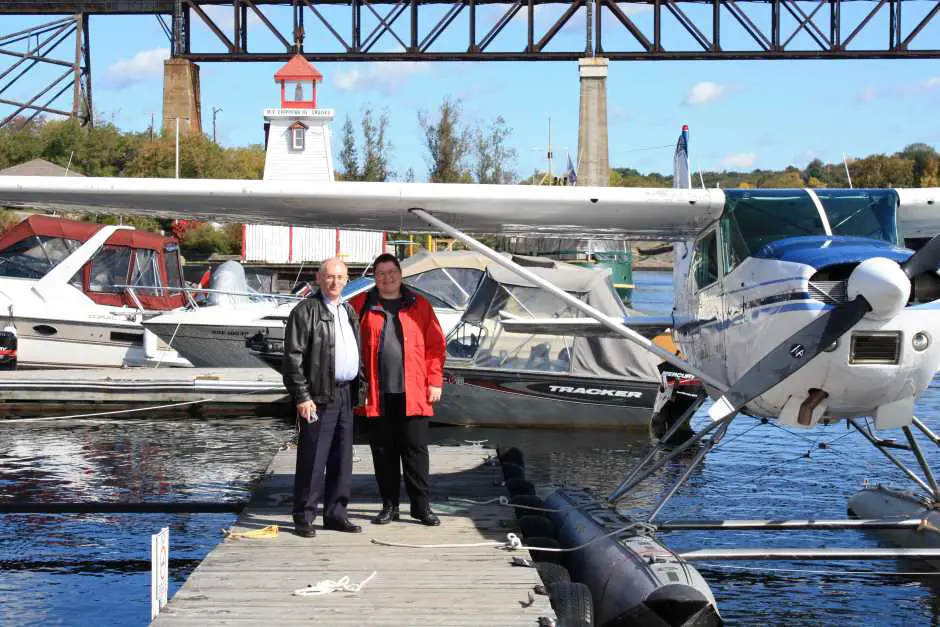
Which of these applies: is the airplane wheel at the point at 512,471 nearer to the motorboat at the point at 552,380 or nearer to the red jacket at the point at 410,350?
the red jacket at the point at 410,350

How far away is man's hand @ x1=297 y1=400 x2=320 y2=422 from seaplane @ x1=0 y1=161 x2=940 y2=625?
153 centimetres

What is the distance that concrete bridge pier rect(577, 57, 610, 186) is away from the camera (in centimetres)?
4175

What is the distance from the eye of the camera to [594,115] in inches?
1651

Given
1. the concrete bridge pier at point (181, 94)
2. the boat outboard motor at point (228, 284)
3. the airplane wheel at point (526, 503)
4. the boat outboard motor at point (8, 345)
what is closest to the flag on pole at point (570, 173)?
the concrete bridge pier at point (181, 94)

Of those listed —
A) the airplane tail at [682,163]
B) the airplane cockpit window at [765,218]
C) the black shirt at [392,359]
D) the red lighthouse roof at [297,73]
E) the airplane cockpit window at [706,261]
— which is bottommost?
the black shirt at [392,359]

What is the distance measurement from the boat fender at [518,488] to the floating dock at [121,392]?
656cm

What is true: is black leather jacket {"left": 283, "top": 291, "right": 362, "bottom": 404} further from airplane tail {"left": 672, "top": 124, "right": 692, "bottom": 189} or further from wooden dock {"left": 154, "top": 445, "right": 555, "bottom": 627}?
airplane tail {"left": 672, "top": 124, "right": 692, "bottom": 189}

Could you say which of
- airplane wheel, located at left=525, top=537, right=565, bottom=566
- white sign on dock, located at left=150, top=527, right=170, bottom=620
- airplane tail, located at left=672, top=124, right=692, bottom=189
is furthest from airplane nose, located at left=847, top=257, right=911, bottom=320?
airplane tail, located at left=672, top=124, right=692, bottom=189

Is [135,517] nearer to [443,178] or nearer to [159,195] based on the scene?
[159,195]

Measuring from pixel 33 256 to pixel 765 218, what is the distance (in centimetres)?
1380

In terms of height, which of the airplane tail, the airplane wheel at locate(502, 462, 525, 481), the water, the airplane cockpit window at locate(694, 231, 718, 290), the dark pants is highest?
the airplane tail

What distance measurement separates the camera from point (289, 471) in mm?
7754

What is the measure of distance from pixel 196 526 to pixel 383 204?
3118 mm

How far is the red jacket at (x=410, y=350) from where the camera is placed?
596 cm
